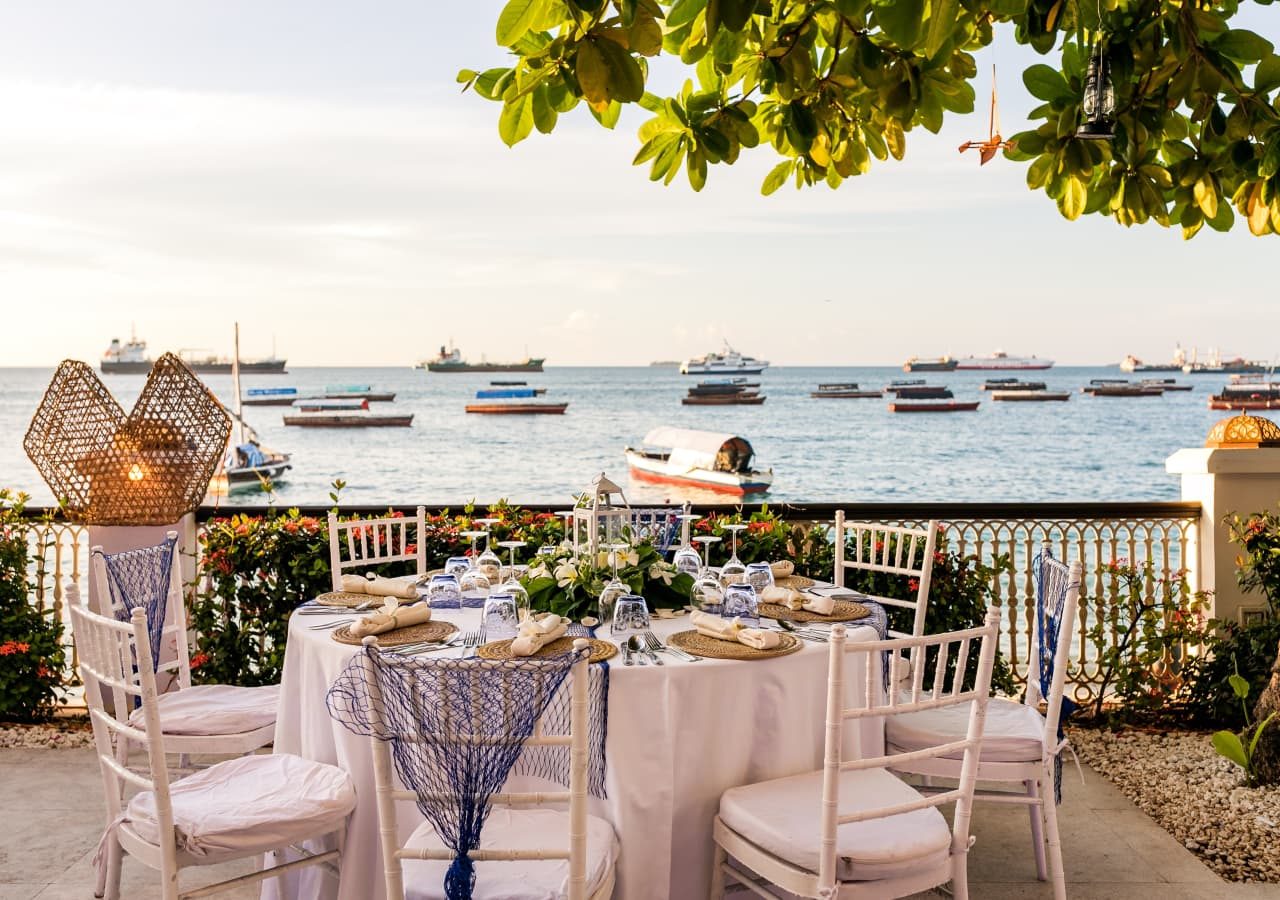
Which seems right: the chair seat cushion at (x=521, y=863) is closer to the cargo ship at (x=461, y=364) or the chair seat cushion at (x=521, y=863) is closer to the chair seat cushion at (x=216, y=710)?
the chair seat cushion at (x=216, y=710)

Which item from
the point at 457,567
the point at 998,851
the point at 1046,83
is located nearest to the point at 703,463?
the point at 998,851

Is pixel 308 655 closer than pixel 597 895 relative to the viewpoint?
No

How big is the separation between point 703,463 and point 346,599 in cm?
2721

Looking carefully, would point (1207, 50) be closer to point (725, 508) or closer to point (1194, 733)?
point (725, 508)

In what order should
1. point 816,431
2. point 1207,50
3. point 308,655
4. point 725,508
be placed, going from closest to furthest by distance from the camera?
point 1207,50 → point 308,655 → point 725,508 → point 816,431

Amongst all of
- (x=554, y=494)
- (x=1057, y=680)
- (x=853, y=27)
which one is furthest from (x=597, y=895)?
(x=554, y=494)

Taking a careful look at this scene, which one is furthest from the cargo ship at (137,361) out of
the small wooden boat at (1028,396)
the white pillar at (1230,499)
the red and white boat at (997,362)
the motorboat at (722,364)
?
the white pillar at (1230,499)

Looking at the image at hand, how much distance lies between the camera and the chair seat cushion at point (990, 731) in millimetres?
3047

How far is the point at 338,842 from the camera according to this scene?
269 centimetres

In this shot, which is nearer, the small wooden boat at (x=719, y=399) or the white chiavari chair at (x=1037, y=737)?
the white chiavari chair at (x=1037, y=737)

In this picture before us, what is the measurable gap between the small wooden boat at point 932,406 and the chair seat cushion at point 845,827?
48.2 meters

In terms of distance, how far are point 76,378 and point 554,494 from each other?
31.4 meters

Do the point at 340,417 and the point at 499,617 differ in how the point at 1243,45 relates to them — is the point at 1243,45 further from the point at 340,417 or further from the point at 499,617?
the point at 340,417

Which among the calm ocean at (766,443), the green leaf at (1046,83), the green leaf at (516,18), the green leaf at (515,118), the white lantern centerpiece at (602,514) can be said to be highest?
the green leaf at (1046,83)
